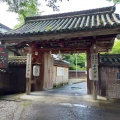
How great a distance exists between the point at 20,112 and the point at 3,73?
Answer: 15.0ft

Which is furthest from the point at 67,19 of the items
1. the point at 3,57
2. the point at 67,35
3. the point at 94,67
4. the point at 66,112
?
the point at 66,112

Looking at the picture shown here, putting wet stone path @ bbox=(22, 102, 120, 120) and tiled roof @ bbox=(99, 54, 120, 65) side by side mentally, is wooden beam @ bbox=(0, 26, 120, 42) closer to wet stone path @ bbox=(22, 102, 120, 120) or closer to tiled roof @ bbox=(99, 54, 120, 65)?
tiled roof @ bbox=(99, 54, 120, 65)

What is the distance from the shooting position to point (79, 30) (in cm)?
678

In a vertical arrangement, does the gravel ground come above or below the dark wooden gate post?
below

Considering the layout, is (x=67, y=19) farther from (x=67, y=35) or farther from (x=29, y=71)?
(x=29, y=71)

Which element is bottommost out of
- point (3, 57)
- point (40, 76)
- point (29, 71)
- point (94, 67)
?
point (40, 76)

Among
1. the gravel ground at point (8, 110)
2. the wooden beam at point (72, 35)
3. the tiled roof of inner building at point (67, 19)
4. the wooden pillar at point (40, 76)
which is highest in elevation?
the tiled roof of inner building at point (67, 19)

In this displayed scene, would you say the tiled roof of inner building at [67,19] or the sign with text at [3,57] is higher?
the tiled roof of inner building at [67,19]

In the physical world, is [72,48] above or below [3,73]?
above

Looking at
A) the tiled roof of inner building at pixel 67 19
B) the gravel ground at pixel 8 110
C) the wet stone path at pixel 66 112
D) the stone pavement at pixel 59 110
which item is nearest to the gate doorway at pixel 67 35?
the tiled roof of inner building at pixel 67 19

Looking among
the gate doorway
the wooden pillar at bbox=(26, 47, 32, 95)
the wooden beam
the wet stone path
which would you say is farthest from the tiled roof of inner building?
the wet stone path

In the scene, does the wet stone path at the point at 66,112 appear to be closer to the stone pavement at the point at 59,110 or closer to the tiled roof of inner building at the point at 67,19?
the stone pavement at the point at 59,110

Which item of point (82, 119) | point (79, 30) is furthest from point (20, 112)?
point (79, 30)

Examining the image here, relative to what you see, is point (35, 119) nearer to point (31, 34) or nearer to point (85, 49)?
point (31, 34)
